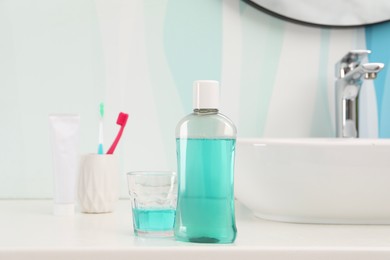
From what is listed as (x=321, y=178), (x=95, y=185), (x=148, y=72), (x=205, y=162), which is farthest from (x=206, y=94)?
(x=148, y=72)

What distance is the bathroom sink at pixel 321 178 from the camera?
0.75m

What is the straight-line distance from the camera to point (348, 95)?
1.07 m

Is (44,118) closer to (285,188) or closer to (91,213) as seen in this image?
(91,213)

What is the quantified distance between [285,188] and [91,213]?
0.30 m

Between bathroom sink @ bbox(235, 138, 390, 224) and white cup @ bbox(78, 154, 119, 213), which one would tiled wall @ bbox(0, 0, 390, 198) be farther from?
bathroom sink @ bbox(235, 138, 390, 224)

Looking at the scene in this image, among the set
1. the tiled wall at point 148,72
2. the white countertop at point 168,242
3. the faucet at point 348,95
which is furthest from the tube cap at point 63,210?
the faucet at point 348,95

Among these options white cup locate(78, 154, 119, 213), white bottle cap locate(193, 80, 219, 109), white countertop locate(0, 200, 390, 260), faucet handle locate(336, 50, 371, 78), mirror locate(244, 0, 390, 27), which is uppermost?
mirror locate(244, 0, 390, 27)

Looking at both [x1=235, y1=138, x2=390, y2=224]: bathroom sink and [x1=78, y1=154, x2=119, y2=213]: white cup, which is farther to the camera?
[x1=78, y1=154, x2=119, y2=213]: white cup

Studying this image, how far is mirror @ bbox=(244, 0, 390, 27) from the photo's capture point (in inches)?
44.2

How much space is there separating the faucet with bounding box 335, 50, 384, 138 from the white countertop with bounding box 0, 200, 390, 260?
32cm

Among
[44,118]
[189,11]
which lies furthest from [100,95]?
[189,11]

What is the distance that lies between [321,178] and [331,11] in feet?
1.59

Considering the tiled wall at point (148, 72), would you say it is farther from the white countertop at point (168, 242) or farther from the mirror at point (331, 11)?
the white countertop at point (168, 242)

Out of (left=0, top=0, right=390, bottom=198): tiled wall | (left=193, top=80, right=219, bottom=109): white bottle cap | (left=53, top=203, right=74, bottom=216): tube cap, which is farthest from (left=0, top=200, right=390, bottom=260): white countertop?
(left=0, top=0, right=390, bottom=198): tiled wall
